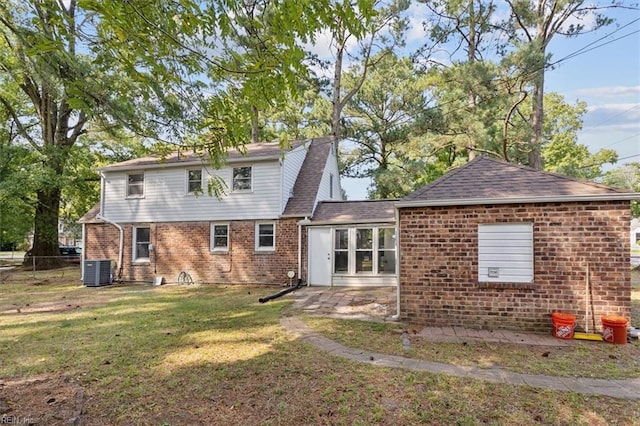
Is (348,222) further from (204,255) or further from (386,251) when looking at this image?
(204,255)

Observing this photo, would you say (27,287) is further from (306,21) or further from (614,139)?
(614,139)

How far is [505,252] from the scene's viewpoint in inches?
247

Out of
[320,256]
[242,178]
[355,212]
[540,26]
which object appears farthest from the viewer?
[540,26]

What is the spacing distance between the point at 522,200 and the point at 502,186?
562 mm

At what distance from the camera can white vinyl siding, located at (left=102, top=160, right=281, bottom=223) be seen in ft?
40.8

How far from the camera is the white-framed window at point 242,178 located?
12.8 m

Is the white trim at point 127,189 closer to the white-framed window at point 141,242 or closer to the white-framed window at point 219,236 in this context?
the white-framed window at point 141,242

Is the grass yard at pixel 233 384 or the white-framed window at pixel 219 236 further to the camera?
the white-framed window at pixel 219 236

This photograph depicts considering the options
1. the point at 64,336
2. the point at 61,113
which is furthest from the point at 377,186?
the point at 61,113

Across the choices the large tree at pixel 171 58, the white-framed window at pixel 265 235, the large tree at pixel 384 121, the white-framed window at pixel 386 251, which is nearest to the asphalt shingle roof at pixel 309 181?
the white-framed window at pixel 265 235

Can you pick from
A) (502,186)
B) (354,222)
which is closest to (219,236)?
(354,222)

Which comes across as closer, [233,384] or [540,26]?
[233,384]

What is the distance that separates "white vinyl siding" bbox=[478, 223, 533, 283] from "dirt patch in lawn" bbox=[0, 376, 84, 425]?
632 cm

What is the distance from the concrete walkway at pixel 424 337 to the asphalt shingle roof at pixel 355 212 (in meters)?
2.62
